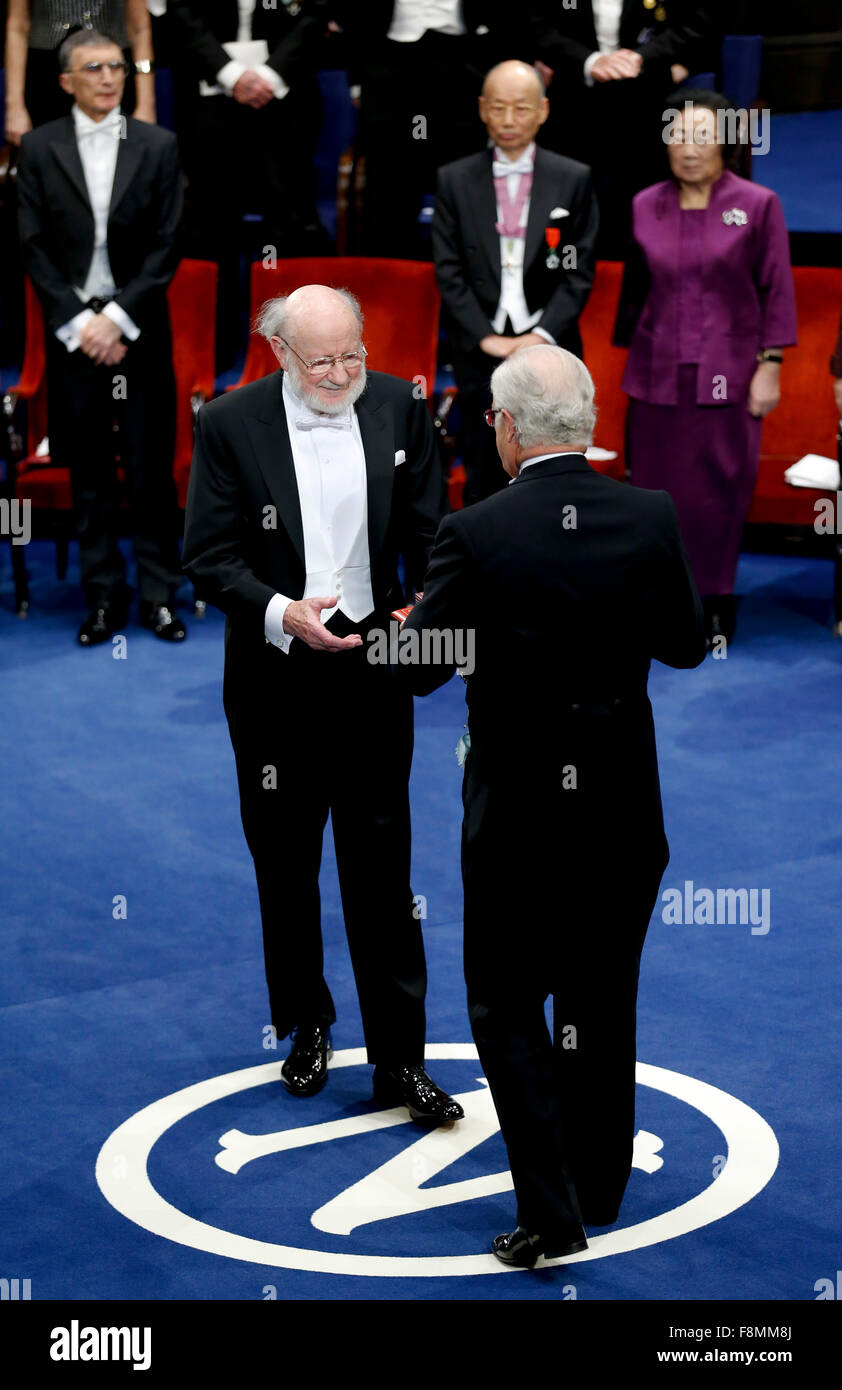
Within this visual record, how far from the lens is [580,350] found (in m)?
7.62

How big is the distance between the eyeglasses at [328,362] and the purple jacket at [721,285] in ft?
11.8

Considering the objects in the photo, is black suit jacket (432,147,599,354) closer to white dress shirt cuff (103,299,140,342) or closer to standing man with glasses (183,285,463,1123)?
white dress shirt cuff (103,299,140,342)

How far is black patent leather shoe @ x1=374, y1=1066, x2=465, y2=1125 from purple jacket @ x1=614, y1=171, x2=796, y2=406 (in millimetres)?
3743

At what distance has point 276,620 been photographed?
407 cm

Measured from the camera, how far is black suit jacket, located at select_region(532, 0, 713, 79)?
8.06 meters

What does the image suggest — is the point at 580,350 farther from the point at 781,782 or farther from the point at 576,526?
the point at 576,526

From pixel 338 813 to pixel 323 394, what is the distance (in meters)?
0.91

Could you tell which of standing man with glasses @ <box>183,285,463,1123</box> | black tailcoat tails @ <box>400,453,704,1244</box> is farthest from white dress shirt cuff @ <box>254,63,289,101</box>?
black tailcoat tails @ <box>400,453,704,1244</box>

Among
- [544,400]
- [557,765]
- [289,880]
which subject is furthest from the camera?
[289,880]

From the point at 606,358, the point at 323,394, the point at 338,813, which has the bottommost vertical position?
the point at 338,813

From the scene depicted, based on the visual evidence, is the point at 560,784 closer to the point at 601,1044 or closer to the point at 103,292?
the point at 601,1044

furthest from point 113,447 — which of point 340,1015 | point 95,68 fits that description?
point 340,1015
